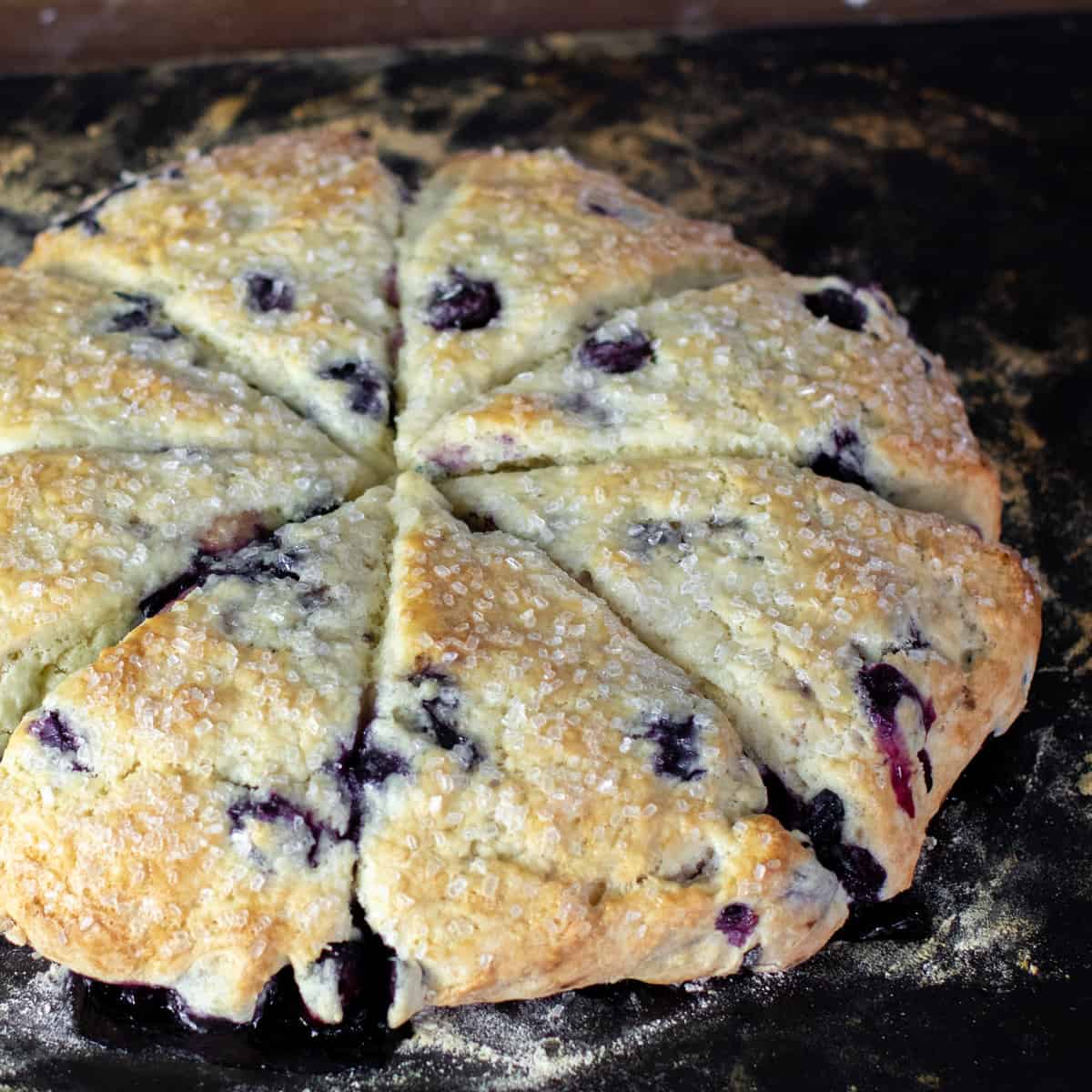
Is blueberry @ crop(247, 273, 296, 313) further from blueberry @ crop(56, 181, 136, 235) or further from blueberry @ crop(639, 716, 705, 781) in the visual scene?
blueberry @ crop(639, 716, 705, 781)

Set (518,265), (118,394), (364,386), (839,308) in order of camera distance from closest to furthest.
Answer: (118,394), (364,386), (518,265), (839,308)

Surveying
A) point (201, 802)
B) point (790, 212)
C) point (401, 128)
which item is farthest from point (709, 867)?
point (401, 128)

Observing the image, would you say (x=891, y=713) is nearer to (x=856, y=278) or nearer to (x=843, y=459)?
(x=843, y=459)

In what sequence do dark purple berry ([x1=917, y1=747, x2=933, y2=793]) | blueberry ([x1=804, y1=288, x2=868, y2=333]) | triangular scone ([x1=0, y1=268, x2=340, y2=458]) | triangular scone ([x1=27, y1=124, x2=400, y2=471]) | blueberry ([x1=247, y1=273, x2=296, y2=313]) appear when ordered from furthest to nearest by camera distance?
1. blueberry ([x1=804, y1=288, x2=868, y2=333])
2. blueberry ([x1=247, y1=273, x2=296, y2=313])
3. triangular scone ([x1=27, y1=124, x2=400, y2=471])
4. triangular scone ([x1=0, y1=268, x2=340, y2=458])
5. dark purple berry ([x1=917, y1=747, x2=933, y2=793])

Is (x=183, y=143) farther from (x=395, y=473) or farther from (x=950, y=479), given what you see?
(x=950, y=479)

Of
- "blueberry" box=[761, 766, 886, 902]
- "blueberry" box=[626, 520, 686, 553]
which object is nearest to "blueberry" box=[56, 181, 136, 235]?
"blueberry" box=[626, 520, 686, 553]

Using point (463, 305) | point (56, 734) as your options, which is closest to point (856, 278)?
point (463, 305)
